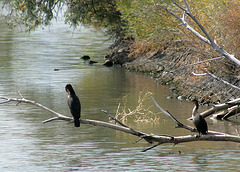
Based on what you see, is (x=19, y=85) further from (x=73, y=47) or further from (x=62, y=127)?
(x=73, y=47)

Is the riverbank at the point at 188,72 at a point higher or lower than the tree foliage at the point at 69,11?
lower

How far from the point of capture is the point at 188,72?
21219 mm

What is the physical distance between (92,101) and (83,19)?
1232 cm

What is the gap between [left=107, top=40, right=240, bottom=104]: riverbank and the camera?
1941 cm

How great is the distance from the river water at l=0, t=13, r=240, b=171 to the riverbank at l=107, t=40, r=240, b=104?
71 centimetres

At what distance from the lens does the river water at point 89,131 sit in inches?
473

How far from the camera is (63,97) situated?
22.6 metres

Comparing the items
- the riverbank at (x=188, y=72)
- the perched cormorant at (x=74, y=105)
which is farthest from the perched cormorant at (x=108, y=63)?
the perched cormorant at (x=74, y=105)

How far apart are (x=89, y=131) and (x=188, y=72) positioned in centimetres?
683

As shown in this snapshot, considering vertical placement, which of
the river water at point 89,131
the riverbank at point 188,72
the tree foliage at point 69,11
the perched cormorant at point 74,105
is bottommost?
the river water at point 89,131

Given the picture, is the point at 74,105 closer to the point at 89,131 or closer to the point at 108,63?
the point at 89,131

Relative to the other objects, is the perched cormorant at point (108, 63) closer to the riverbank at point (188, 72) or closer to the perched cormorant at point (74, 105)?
the riverbank at point (188, 72)

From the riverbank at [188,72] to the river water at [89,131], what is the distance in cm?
71

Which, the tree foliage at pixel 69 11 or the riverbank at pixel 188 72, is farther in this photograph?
the tree foliage at pixel 69 11
